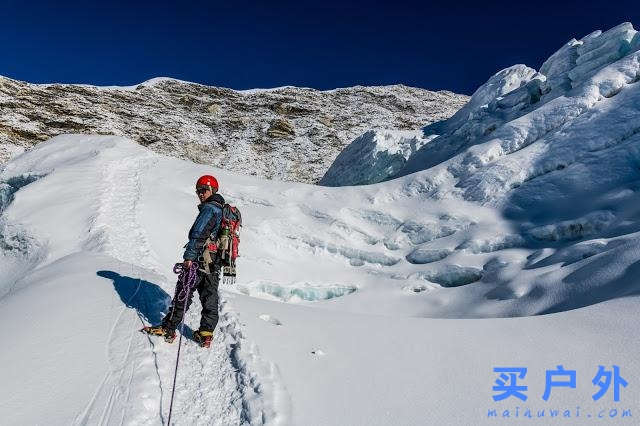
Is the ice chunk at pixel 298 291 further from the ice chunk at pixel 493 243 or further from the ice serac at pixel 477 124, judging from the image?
the ice serac at pixel 477 124

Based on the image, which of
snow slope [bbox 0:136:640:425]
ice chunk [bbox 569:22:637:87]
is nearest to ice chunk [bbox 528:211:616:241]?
snow slope [bbox 0:136:640:425]

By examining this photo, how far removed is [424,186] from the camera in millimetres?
17672

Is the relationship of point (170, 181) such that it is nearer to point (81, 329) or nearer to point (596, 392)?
point (81, 329)

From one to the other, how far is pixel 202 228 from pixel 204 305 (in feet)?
3.50

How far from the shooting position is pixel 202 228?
572 centimetres

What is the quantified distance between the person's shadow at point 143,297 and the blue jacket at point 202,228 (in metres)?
1.26

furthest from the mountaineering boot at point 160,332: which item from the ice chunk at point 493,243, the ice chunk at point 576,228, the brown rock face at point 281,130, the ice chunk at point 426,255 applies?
the brown rock face at point 281,130

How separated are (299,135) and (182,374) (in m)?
54.4

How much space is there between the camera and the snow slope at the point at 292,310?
432 centimetres

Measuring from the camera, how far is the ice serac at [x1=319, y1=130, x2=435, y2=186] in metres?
27.0

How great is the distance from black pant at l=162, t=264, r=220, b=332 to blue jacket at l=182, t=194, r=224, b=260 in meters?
0.42

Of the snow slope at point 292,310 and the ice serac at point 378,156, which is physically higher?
the ice serac at point 378,156

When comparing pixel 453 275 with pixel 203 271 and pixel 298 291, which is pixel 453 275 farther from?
pixel 203 271

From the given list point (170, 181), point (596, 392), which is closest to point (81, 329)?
point (596, 392)
